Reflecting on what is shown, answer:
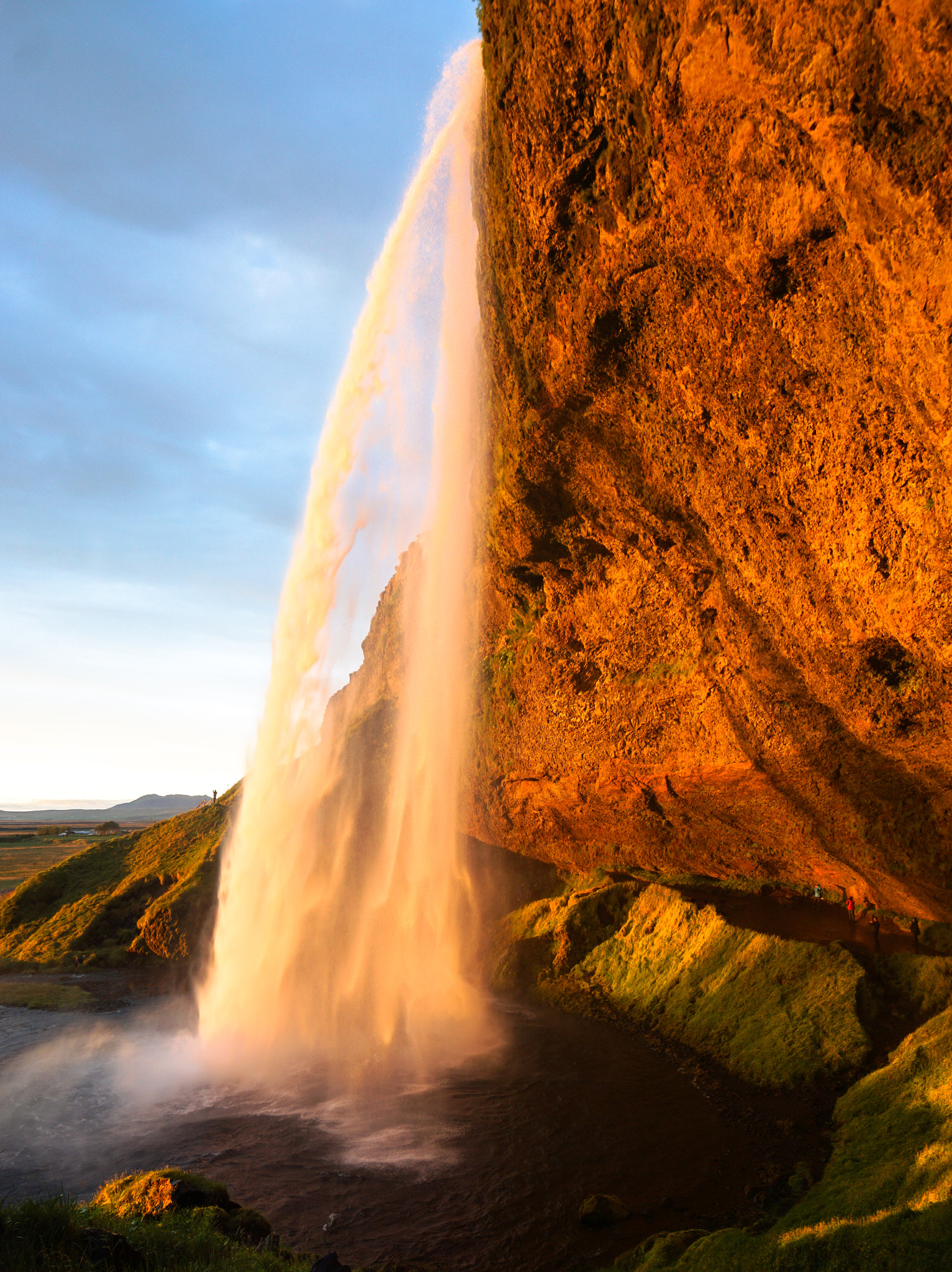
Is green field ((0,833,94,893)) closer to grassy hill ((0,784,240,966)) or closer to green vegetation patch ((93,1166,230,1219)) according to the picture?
grassy hill ((0,784,240,966))

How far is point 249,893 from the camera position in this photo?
21250mm

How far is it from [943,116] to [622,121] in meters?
4.22

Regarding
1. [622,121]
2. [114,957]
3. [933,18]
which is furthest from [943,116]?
[114,957]

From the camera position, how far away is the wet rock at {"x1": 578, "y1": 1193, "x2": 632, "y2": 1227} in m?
8.79

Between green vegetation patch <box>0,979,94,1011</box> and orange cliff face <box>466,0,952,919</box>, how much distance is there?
17.5 metres

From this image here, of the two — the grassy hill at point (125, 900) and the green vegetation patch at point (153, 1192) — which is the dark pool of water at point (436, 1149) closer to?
the green vegetation patch at point (153, 1192)

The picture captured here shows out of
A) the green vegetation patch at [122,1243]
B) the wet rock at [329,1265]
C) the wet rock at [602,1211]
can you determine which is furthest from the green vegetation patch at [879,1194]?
the green vegetation patch at [122,1243]

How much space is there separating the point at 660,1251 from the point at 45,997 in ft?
67.6

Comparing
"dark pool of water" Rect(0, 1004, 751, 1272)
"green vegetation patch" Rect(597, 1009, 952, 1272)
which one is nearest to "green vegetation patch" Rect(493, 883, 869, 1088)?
"dark pool of water" Rect(0, 1004, 751, 1272)

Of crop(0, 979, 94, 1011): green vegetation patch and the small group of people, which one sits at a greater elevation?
the small group of people

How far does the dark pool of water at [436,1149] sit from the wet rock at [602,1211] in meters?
0.11

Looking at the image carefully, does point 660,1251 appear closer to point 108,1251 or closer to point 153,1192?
point 108,1251

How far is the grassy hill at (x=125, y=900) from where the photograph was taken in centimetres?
2564

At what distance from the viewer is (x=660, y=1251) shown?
720 cm
